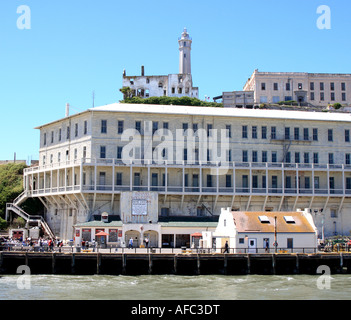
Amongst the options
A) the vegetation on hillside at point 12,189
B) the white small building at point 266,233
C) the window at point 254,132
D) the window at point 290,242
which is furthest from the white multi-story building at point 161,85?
the window at point 290,242

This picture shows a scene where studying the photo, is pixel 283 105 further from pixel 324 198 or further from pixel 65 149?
pixel 65 149

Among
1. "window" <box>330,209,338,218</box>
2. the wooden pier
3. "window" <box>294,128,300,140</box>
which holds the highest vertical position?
"window" <box>294,128,300,140</box>

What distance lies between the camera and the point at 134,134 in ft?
223

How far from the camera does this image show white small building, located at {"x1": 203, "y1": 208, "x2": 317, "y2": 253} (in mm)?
51281

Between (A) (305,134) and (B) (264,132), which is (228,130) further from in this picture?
(A) (305,134)

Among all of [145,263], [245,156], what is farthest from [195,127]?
[145,263]

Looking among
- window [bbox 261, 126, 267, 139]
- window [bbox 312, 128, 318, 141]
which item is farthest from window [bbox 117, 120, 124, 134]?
window [bbox 312, 128, 318, 141]

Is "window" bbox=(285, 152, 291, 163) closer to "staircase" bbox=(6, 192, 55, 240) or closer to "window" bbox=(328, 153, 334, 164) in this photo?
"window" bbox=(328, 153, 334, 164)

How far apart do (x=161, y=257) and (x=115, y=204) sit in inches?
781

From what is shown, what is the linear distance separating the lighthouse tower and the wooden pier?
264 ft

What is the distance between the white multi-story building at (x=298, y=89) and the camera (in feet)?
355

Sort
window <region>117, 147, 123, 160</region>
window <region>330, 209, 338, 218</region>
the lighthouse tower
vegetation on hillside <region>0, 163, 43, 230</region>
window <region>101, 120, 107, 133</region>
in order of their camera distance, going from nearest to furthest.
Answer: window <region>117, 147, 123, 160</region>, window <region>101, 120, 107, 133</region>, window <region>330, 209, 338, 218</region>, vegetation on hillside <region>0, 163, 43, 230</region>, the lighthouse tower
